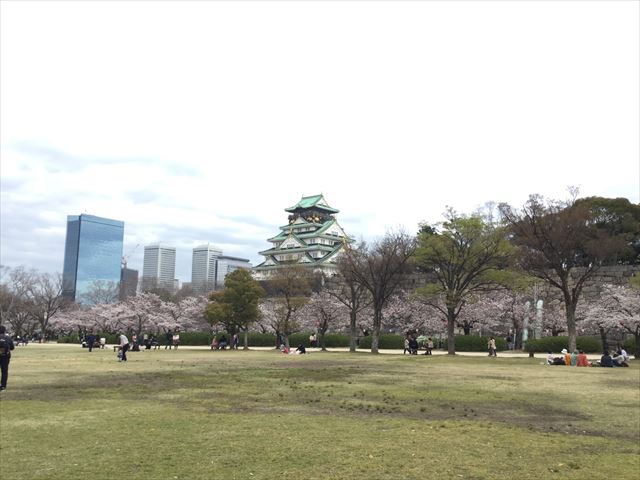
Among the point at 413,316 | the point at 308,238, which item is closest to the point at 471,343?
the point at 413,316

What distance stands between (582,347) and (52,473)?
40.2 meters

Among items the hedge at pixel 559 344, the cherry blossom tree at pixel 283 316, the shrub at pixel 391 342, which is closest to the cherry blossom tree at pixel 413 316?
the shrub at pixel 391 342

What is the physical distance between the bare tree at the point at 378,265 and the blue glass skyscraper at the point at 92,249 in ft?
411

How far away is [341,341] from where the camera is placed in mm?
47625

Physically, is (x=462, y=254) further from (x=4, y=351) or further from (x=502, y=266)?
(x=4, y=351)

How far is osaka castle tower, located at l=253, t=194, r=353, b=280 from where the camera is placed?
87.8 m

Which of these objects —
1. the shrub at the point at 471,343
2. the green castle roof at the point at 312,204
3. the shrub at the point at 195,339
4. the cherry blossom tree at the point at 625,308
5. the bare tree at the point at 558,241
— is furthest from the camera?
the green castle roof at the point at 312,204

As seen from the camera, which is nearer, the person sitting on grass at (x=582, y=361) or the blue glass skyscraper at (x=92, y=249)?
the person sitting on grass at (x=582, y=361)

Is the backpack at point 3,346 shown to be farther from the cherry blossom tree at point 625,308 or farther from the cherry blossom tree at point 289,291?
the cherry blossom tree at point 625,308

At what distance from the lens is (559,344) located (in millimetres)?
37656

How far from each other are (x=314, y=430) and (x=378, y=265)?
95.5 ft

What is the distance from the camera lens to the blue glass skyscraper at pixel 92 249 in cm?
14750

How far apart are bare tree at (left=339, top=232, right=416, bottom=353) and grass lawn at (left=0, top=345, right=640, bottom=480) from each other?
20.9 metres

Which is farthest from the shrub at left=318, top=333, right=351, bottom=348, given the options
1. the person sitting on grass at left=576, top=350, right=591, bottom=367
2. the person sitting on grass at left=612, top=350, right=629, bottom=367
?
the person sitting on grass at left=612, top=350, right=629, bottom=367
